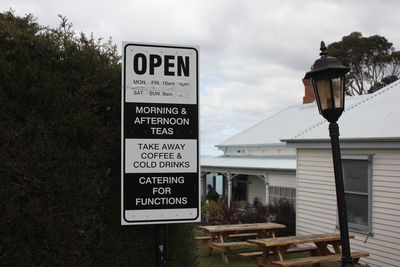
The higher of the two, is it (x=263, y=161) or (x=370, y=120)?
(x=370, y=120)

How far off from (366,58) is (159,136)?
3756 cm

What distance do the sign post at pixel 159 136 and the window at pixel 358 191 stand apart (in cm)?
932

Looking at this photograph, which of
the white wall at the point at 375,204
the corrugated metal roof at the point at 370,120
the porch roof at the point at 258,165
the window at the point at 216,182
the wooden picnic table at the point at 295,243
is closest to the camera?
the wooden picnic table at the point at 295,243

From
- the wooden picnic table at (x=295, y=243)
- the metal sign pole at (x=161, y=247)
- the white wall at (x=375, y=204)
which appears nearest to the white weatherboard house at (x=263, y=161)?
the white wall at (x=375, y=204)

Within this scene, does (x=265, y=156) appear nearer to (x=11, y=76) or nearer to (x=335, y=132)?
(x=335, y=132)

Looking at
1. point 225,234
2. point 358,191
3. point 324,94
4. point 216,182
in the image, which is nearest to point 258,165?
point 216,182

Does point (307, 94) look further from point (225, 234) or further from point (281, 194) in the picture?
point (225, 234)

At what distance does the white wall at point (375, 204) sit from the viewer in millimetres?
11531

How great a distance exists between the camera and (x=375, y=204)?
39.6 feet

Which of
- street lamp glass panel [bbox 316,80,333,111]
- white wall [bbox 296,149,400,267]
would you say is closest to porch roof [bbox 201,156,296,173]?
white wall [bbox 296,149,400,267]

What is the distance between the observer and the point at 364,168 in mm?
12422

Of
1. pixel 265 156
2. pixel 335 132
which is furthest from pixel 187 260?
pixel 265 156

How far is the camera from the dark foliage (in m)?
3.48

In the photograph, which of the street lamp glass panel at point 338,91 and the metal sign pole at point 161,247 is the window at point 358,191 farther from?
the metal sign pole at point 161,247
